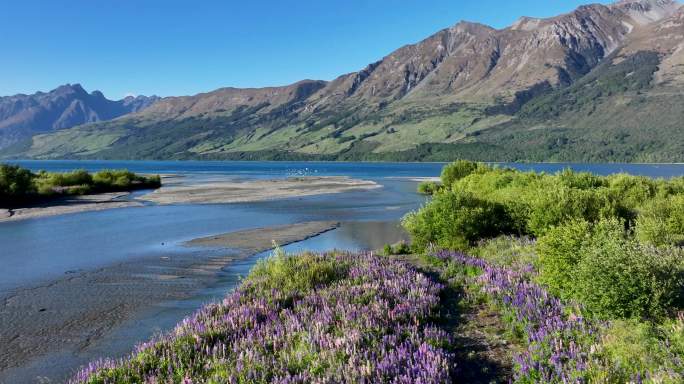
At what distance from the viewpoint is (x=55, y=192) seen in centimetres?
5769

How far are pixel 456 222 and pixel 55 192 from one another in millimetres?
55543

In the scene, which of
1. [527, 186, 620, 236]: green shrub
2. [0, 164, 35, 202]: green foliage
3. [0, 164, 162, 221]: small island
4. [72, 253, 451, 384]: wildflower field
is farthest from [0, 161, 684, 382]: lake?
[0, 164, 35, 202]: green foliage

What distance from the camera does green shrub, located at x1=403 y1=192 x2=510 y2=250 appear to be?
19062 mm

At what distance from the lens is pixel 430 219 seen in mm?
20094

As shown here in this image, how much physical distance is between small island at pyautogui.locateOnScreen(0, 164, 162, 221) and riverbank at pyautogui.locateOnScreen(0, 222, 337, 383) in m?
26.2

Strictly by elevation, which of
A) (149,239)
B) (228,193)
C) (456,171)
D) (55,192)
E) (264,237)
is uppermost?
(55,192)

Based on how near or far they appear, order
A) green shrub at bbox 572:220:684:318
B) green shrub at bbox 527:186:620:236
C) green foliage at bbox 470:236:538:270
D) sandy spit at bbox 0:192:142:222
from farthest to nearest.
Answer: sandy spit at bbox 0:192:142:222 < green shrub at bbox 527:186:620:236 < green foliage at bbox 470:236:538:270 < green shrub at bbox 572:220:684:318

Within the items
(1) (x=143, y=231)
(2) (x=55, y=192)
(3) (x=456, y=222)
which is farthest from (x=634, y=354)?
(2) (x=55, y=192)

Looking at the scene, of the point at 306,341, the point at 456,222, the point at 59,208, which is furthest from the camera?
the point at 59,208

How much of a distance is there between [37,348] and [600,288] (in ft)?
39.3

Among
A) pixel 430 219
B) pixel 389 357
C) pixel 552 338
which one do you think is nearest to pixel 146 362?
pixel 389 357

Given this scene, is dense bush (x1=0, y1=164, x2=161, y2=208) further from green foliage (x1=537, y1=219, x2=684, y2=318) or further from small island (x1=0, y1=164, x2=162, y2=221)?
green foliage (x1=537, y1=219, x2=684, y2=318)

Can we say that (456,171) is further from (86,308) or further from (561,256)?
(86,308)

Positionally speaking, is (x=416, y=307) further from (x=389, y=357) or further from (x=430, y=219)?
(x=430, y=219)
